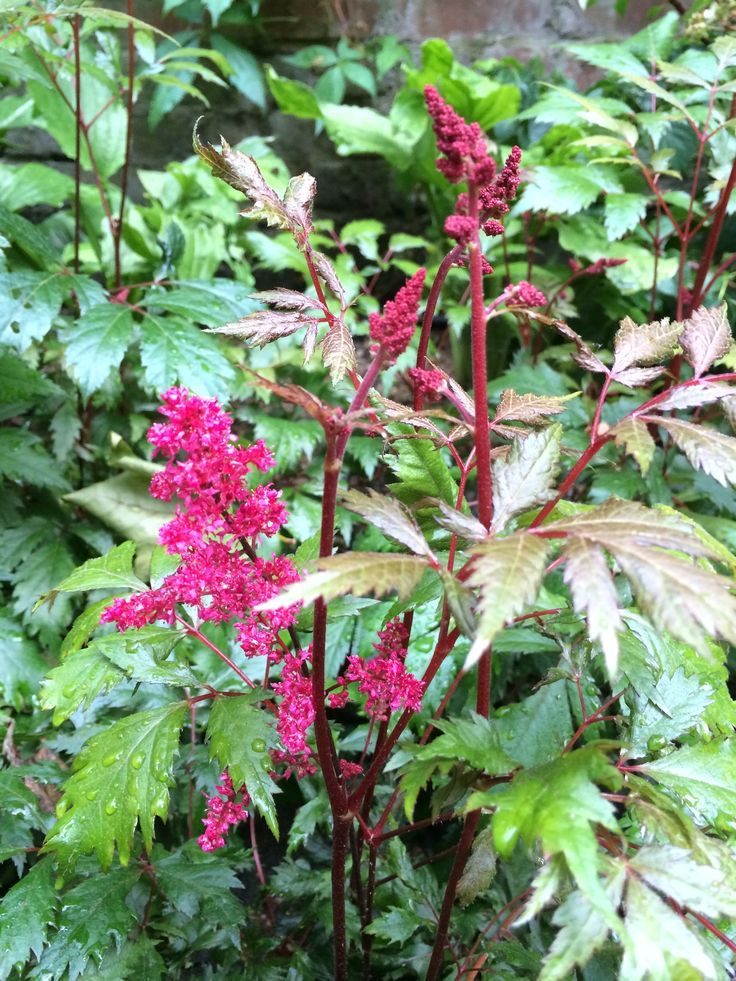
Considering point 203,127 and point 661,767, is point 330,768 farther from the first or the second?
point 203,127

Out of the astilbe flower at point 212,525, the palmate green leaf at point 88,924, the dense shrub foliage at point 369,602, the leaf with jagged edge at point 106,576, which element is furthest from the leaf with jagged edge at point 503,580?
the palmate green leaf at point 88,924

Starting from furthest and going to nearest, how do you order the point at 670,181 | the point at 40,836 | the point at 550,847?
the point at 670,181
the point at 40,836
the point at 550,847

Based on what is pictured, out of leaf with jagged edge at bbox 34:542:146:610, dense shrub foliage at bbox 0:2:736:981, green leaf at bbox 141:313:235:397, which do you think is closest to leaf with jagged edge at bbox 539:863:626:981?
dense shrub foliage at bbox 0:2:736:981

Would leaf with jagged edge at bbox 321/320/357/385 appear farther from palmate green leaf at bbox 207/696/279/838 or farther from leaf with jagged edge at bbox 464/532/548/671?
palmate green leaf at bbox 207/696/279/838

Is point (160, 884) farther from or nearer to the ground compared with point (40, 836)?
farther from the ground

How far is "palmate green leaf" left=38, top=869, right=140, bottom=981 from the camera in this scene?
33.8 inches

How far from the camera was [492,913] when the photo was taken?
1023 millimetres

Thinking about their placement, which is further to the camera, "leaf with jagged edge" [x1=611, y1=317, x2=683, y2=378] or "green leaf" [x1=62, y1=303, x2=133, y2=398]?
"green leaf" [x1=62, y1=303, x2=133, y2=398]

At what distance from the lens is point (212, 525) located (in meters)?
0.69

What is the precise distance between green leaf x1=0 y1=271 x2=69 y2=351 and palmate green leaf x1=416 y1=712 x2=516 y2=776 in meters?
1.05

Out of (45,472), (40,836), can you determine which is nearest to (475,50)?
(45,472)

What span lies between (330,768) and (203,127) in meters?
2.49

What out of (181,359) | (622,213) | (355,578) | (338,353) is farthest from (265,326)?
(622,213)

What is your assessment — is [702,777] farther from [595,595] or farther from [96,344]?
Answer: [96,344]
